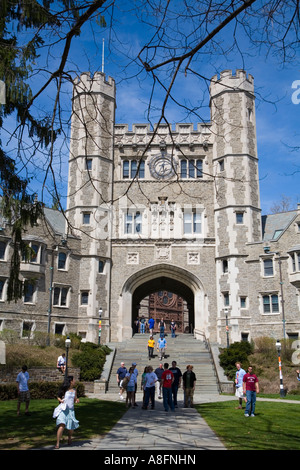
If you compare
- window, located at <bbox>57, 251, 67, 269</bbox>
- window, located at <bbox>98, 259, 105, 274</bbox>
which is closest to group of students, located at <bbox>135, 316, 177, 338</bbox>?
window, located at <bbox>98, 259, 105, 274</bbox>

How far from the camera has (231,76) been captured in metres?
31.5

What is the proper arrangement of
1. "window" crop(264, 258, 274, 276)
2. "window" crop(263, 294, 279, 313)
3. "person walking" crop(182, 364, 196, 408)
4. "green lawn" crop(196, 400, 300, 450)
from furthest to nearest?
"window" crop(264, 258, 274, 276)
"window" crop(263, 294, 279, 313)
"person walking" crop(182, 364, 196, 408)
"green lawn" crop(196, 400, 300, 450)

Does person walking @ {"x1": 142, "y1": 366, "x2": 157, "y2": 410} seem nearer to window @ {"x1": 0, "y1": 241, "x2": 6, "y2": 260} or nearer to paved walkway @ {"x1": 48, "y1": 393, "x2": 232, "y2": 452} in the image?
paved walkway @ {"x1": 48, "y1": 393, "x2": 232, "y2": 452}

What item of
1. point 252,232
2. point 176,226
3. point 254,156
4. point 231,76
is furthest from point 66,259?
point 231,76

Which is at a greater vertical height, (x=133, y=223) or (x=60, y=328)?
(x=133, y=223)

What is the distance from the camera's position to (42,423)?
34.4 ft

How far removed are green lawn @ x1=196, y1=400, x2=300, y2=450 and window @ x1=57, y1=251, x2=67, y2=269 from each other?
16040 mm

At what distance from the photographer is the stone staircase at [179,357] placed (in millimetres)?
21797

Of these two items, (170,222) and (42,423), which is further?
(170,222)

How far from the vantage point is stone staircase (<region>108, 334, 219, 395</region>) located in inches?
858

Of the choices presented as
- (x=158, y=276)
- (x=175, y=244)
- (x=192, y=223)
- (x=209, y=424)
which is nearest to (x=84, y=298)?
(x=158, y=276)

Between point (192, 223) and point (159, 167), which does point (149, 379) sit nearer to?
point (192, 223)

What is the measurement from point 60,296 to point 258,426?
785 inches

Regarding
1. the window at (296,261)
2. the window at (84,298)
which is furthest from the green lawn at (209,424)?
the window at (84,298)
